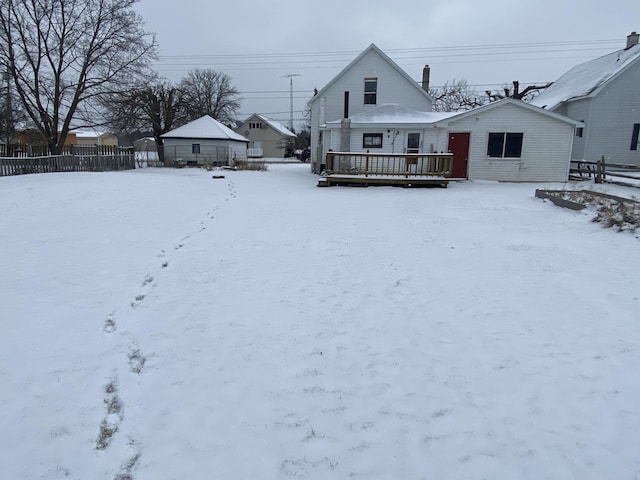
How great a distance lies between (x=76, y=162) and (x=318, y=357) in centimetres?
2430

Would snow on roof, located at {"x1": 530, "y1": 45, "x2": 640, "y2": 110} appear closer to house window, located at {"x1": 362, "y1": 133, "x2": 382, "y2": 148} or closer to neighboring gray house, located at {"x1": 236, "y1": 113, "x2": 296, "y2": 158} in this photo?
house window, located at {"x1": 362, "y1": 133, "x2": 382, "y2": 148}

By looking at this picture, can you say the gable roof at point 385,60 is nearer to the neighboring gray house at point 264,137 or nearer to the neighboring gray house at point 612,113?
the neighboring gray house at point 612,113

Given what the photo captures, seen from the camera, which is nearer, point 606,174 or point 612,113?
point 606,174

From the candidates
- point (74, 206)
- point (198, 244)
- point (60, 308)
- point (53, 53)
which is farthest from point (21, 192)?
point (53, 53)

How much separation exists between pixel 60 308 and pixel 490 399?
4.33 metres

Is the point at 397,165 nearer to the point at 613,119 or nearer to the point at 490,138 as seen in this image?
the point at 490,138

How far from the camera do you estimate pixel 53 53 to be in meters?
26.1

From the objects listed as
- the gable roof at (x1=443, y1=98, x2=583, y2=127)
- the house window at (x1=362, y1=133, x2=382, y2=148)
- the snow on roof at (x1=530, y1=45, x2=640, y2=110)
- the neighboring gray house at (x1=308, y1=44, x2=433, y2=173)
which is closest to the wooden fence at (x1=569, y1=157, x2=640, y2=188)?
the gable roof at (x1=443, y1=98, x2=583, y2=127)

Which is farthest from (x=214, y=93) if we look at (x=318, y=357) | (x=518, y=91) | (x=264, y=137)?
(x=318, y=357)

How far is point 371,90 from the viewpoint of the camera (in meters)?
23.2

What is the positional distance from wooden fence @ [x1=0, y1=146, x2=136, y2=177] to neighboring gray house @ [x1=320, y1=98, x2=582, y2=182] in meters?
14.0

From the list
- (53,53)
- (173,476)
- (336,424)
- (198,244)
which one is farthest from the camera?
(53,53)

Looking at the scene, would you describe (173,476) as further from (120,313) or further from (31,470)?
(120,313)

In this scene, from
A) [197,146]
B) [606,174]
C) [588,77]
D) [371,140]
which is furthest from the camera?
[197,146]
